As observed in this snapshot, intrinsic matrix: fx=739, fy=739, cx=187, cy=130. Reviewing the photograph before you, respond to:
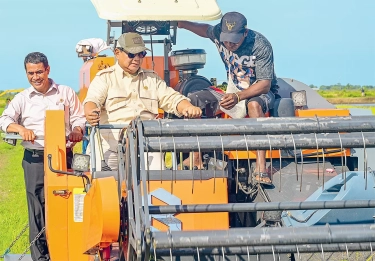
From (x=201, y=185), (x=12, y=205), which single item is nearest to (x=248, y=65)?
(x=201, y=185)

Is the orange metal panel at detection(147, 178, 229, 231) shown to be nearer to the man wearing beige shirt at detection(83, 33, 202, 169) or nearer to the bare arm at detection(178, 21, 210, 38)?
the man wearing beige shirt at detection(83, 33, 202, 169)

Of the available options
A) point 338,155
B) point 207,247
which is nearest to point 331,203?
point 207,247

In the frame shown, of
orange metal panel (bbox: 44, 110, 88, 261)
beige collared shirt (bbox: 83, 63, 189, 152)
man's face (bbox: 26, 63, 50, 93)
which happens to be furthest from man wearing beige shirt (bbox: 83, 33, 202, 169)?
orange metal panel (bbox: 44, 110, 88, 261)

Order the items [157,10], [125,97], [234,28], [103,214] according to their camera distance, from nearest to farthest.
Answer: [103,214] < [125,97] < [234,28] < [157,10]

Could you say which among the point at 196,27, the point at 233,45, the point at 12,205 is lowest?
the point at 12,205

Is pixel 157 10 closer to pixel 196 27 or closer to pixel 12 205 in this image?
pixel 196 27

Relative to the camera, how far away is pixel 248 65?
6.97 meters

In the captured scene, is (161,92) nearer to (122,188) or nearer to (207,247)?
(122,188)

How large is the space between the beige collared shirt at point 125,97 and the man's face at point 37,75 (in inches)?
23.3

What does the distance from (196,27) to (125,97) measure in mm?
1737

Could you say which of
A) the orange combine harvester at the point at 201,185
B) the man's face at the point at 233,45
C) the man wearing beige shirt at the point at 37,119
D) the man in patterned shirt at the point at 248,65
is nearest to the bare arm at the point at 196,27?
the orange combine harvester at the point at 201,185

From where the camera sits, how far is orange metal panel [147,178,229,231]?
571 centimetres

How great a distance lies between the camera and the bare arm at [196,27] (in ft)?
25.4

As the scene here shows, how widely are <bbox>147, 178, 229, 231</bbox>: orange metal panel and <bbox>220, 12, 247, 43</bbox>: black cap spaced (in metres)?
1.63
